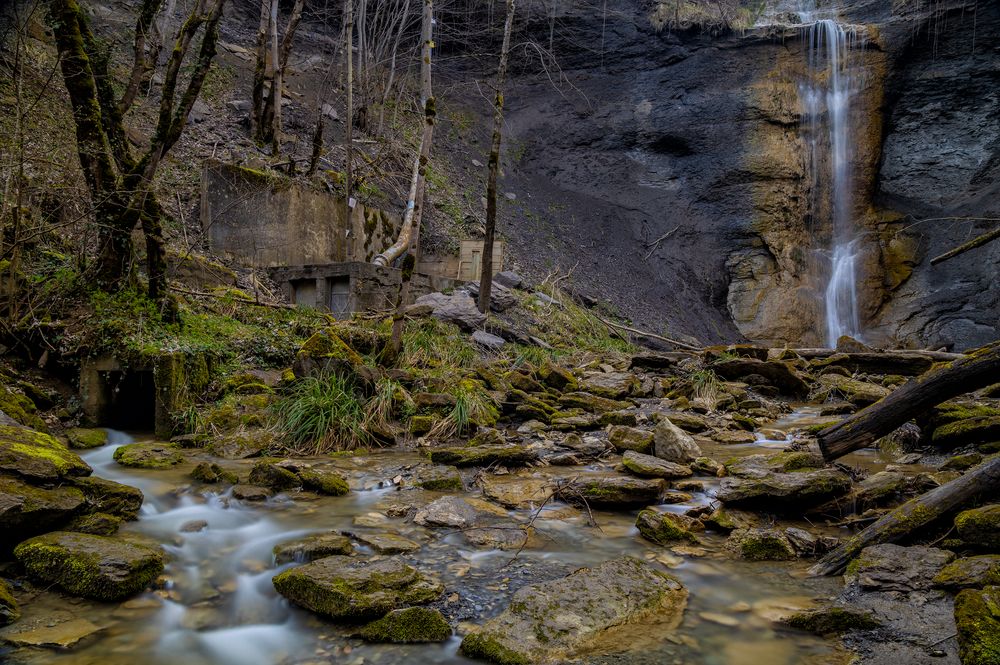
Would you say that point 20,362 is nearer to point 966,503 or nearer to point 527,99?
point 966,503

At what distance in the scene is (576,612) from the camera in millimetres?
2381

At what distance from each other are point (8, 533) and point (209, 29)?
20.2 feet

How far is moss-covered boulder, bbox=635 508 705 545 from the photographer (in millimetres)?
3312

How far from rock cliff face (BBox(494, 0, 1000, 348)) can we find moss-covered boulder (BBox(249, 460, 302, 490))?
12.7m

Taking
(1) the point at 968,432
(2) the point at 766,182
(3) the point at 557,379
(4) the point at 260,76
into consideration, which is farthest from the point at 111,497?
(2) the point at 766,182

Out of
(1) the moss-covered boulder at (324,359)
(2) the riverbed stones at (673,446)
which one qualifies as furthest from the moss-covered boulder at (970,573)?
(1) the moss-covered boulder at (324,359)

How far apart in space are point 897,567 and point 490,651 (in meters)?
1.77

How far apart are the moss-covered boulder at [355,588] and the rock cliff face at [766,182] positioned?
14153 mm

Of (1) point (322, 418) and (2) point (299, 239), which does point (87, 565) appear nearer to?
(1) point (322, 418)

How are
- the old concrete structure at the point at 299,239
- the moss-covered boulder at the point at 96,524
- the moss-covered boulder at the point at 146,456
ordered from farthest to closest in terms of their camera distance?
1. the old concrete structure at the point at 299,239
2. the moss-covered boulder at the point at 146,456
3. the moss-covered boulder at the point at 96,524

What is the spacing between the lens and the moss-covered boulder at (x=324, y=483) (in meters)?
4.15

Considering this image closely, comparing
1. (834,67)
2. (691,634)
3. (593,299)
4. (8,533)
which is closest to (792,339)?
(593,299)

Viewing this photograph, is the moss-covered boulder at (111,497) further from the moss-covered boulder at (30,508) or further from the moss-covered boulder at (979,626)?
the moss-covered boulder at (979,626)

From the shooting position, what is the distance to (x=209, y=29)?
6.80 m
